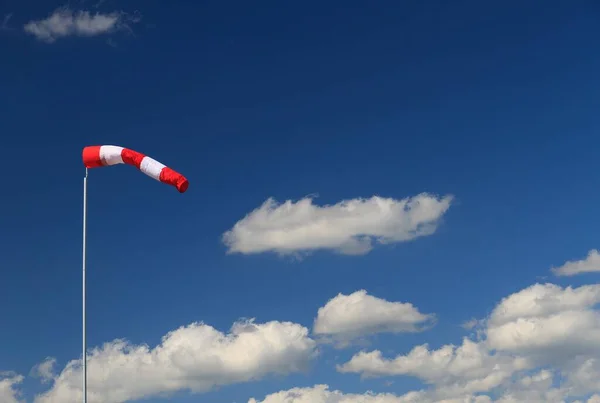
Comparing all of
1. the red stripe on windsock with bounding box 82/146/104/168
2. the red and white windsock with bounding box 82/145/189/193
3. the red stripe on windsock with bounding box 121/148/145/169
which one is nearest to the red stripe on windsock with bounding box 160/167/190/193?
the red and white windsock with bounding box 82/145/189/193

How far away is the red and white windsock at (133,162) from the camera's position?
6519 centimetres

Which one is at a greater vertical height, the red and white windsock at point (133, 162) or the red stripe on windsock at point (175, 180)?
the red and white windsock at point (133, 162)

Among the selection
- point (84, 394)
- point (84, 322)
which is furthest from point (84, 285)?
point (84, 394)

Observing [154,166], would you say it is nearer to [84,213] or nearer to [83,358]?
[84,213]

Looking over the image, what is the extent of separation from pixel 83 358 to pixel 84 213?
12454 millimetres

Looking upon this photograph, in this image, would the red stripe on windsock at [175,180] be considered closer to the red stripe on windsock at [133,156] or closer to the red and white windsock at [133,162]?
the red and white windsock at [133,162]

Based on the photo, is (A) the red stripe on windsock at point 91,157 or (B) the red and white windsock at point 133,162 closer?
(B) the red and white windsock at point 133,162

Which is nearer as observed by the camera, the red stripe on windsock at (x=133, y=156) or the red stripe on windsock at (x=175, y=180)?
the red stripe on windsock at (x=175, y=180)

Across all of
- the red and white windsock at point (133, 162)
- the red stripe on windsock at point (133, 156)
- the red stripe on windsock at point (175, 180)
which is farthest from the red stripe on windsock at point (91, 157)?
the red stripe on windsock at point (175, 180)

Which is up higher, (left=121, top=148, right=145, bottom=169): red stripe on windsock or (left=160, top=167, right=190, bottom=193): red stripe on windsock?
(left=121, top=148, right=145, bottom=169): red stripe on windsock

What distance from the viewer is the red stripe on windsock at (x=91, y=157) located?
221 ft

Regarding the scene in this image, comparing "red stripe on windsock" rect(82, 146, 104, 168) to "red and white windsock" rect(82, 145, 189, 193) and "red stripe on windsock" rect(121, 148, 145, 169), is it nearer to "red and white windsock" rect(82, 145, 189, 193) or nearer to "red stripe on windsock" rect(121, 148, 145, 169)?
"red and white windsock" rect(82, 145, 189, 193)

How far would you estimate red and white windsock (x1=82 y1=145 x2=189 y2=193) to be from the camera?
65.2 m

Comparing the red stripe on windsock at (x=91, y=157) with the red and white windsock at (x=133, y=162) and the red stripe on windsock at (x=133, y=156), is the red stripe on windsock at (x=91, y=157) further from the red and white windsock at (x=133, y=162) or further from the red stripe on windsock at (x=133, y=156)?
the red stripe on windsock at (x=133, y=156)
